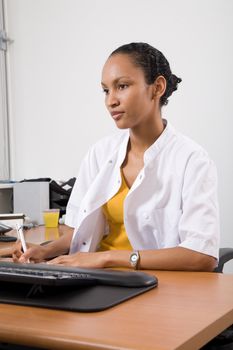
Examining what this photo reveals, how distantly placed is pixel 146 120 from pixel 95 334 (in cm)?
101

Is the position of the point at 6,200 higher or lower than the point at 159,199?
lower

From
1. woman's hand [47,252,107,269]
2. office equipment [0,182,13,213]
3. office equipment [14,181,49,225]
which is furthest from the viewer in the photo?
office equipment [0,182,13,213]

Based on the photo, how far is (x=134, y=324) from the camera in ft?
2.54

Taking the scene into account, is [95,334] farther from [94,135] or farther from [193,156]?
[94,135]

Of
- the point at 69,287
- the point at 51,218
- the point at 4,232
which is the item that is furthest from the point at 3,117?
the point at 69,287

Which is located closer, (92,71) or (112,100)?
(112,100)

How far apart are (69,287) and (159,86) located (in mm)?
897

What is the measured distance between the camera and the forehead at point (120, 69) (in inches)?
61.1

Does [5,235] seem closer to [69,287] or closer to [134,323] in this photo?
[69,287]

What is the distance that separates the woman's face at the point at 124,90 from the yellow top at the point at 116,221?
0.68 feet

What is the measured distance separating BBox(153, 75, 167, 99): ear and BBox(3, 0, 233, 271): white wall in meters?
1.09

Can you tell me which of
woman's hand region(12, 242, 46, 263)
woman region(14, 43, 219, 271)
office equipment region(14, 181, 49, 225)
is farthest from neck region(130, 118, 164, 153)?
office equipment region(14, 181, 49, 225)

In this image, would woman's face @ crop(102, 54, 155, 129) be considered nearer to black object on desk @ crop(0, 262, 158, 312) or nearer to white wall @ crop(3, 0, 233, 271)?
black object on desk @ crop(0, 262, 158, 312)

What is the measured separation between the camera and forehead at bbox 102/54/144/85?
1.55 meters
